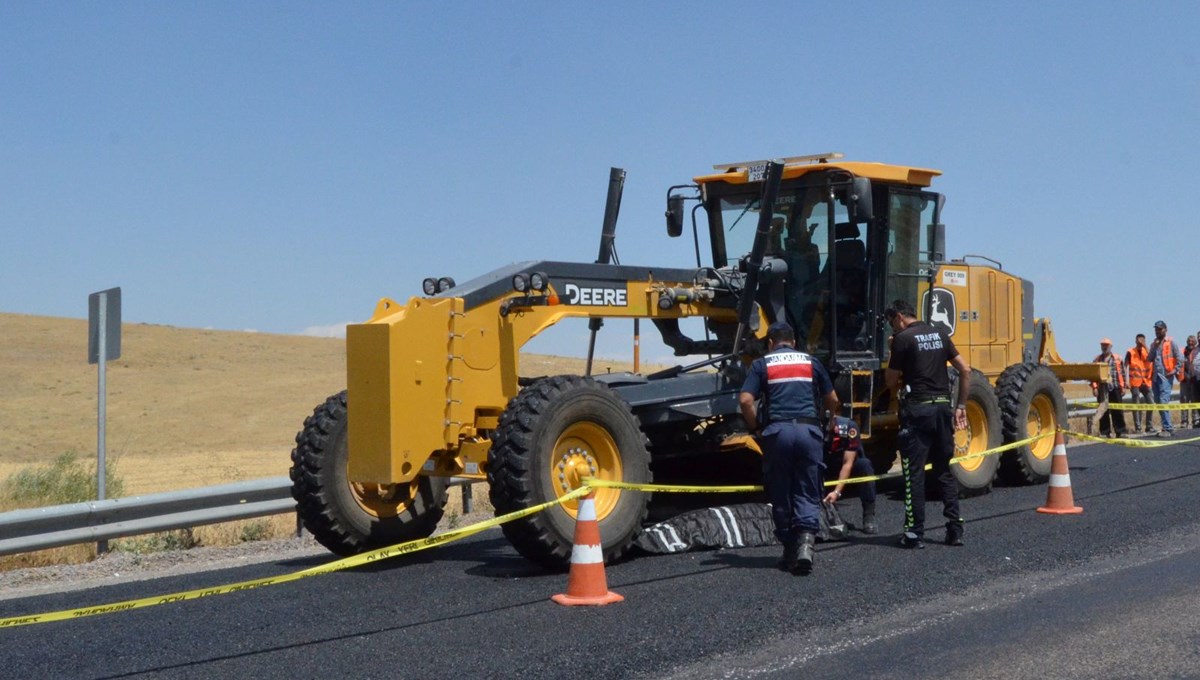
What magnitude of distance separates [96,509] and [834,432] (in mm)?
5864

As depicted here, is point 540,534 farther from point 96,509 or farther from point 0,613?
point 96,509

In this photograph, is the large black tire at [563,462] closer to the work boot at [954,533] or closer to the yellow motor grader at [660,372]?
the yellow motor grader at [660,372]

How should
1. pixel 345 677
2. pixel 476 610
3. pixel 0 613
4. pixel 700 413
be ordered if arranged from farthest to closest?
pixel 700 413, pixel 0 613, pixel 476 610, pixel 345 677

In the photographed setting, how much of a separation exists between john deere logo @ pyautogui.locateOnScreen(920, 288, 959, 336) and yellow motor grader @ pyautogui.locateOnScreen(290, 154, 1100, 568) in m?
0.03

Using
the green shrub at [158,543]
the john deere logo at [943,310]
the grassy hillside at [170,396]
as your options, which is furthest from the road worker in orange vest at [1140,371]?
the green shrub at [158,543]

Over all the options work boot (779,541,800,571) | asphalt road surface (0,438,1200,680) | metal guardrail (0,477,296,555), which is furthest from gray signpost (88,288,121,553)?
work boot (779,541,800,571)

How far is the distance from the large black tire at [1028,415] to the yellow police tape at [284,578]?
6.42 m

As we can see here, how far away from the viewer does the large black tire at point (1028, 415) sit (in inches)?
534

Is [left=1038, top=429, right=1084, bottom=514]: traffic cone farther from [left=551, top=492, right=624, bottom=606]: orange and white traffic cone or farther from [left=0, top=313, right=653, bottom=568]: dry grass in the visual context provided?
[left=551, top=492, right=624, bottom=606]: orange and white traffic cone

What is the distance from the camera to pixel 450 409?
30.1 feet

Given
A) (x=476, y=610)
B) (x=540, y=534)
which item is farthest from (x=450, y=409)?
(x=476, y=610)

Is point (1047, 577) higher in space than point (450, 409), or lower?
lower

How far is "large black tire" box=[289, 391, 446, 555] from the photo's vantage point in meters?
9.38

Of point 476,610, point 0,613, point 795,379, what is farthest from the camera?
point 795,379
